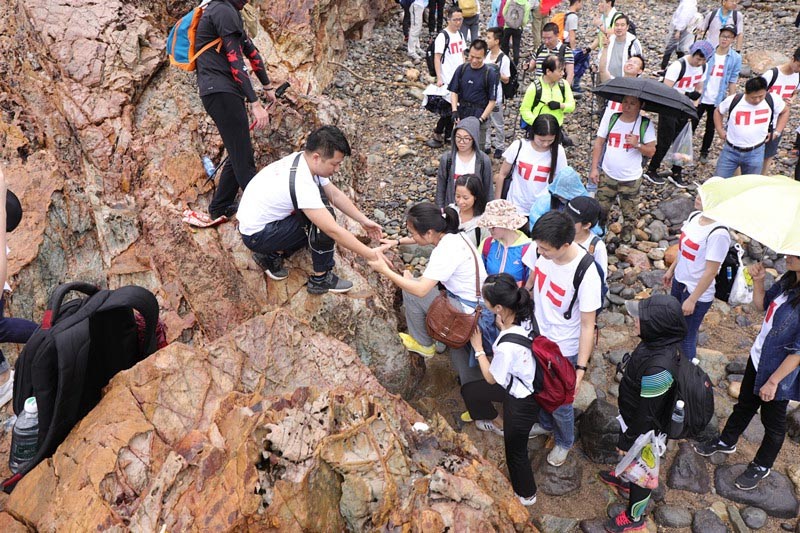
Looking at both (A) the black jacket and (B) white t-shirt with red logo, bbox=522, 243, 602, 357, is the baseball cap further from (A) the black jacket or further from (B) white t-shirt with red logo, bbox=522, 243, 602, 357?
(A) the black jacket

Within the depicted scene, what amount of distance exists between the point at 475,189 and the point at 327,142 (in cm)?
177

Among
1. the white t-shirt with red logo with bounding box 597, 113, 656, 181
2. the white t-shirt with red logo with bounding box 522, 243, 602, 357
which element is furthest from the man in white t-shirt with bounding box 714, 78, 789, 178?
the white t-shirt with red logo with bounding box 522, 243, 602, 357

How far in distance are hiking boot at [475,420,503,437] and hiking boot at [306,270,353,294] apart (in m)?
1.99

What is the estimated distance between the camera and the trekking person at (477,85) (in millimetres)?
8719

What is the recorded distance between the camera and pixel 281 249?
→ 5.24 metres

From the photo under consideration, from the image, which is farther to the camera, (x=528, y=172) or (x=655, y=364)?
(x=528, y=172)

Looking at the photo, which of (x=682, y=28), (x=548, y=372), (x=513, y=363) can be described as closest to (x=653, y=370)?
(x=548, y=372)

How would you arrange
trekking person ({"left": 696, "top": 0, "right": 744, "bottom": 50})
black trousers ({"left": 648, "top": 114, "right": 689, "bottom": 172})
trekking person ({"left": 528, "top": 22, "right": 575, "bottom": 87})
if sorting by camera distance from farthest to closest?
trekking person ({"left": 696, "top": 0, "right": 744, "bottom": 50}), trekking person ({"left": 528, "top": 22, "right": 575, "bottom": 87}), black trousers ({"left": 648, "top": 114, "right": 689, "bottom": 172})

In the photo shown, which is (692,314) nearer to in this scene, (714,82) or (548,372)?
(548,372)

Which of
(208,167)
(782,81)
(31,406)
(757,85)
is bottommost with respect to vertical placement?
(31,406)

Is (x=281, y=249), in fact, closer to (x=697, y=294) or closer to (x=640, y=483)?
(x=640, y=483)

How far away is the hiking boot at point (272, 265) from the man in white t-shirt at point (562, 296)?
2.40m

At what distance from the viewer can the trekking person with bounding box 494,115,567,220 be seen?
6.43 meters

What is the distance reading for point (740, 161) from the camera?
26.6 ft
